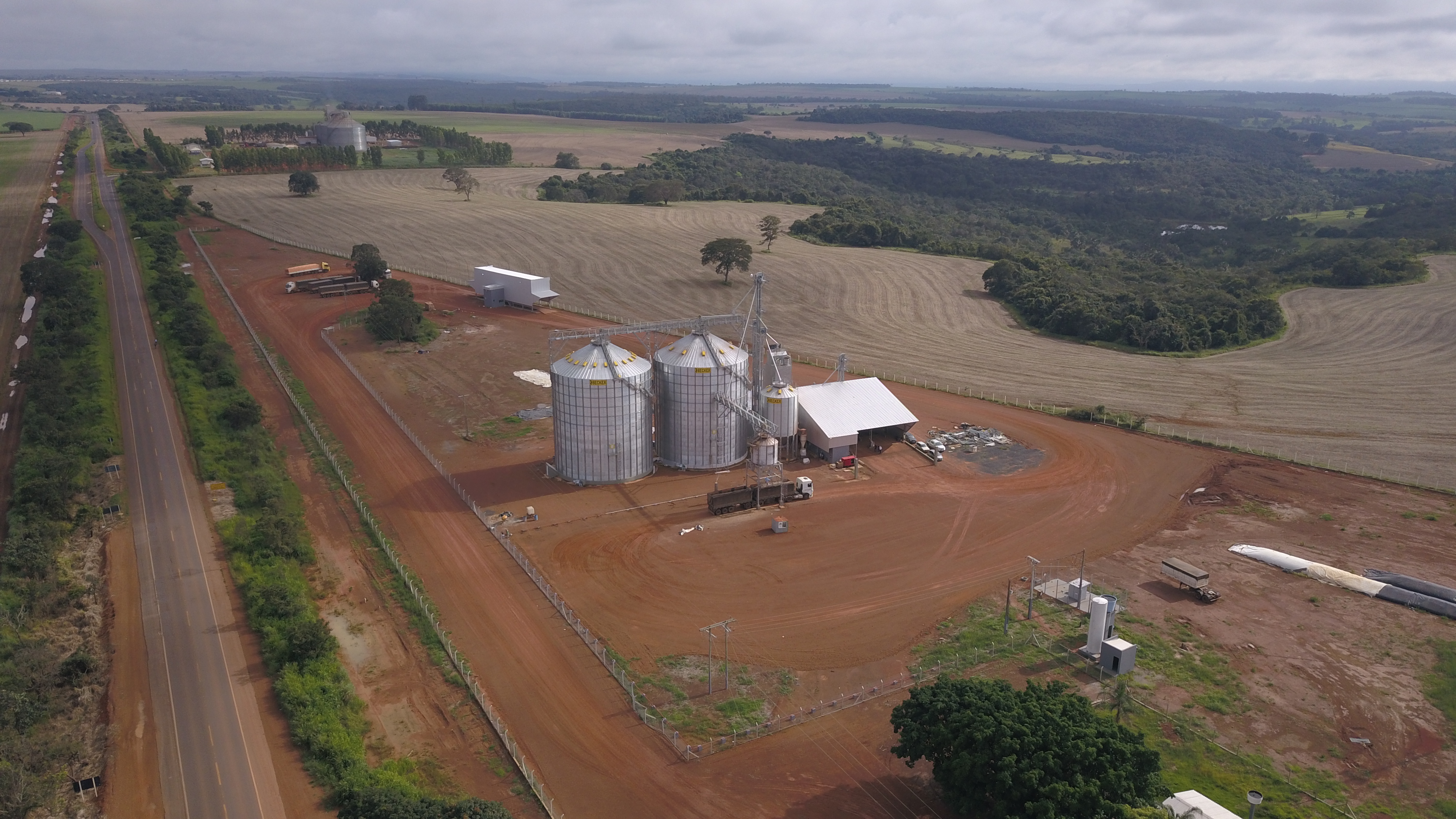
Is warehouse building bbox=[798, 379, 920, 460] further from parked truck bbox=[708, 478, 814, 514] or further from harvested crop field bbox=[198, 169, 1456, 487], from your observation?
harvested crop field bbox=[198, 169, 1456, 487]

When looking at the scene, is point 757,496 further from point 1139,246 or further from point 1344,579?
point 1139,246

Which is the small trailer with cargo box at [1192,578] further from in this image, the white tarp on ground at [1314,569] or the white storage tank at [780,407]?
the white storage tank at [780,407]

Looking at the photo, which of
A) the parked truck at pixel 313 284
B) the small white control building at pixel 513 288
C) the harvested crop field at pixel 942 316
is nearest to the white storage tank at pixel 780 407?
the harvested crop field at pixel 942 316

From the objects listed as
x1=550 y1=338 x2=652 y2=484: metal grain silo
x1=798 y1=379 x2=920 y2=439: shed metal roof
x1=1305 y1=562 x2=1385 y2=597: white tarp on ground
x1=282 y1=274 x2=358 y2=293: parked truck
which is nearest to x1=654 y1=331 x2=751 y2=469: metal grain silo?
x1=550 y1=338 x2=652 y2=484: metal grain silo

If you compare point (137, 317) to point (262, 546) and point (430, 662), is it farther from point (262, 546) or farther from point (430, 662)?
point (430, 662)

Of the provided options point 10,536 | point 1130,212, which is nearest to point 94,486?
point 10,536

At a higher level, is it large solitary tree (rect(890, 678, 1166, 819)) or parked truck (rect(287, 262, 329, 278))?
parked truck (rect(287, 262, 329, 278))
